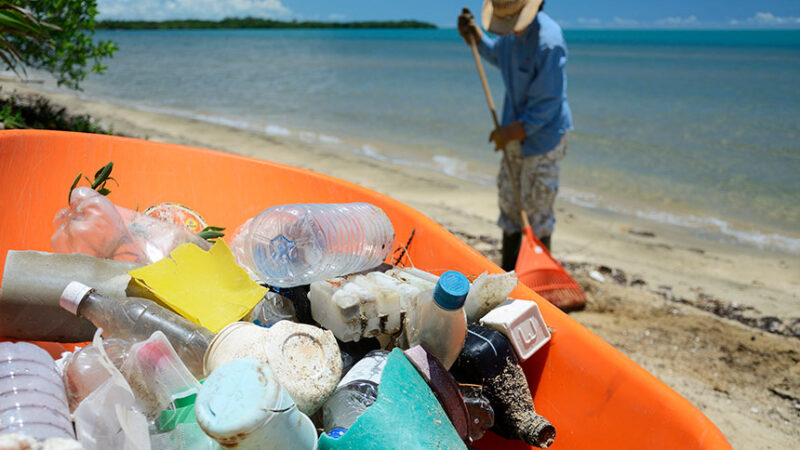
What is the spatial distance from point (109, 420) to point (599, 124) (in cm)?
1267

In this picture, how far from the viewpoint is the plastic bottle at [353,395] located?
4.70ft

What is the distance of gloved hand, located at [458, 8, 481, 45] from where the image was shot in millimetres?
4484

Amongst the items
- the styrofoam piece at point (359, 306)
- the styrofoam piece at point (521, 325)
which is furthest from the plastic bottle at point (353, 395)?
the styrofoam piece at point (521, 325)

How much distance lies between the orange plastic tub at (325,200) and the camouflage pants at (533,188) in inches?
76.7

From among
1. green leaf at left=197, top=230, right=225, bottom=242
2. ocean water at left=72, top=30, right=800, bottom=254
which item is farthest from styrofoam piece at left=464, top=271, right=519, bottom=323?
ocean water at left=72, top=30, right=800, bottom=254

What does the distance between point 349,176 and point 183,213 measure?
5.43m

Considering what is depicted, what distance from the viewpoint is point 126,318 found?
1.69m

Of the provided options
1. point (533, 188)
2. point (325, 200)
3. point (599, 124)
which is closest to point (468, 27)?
point (533, 188)

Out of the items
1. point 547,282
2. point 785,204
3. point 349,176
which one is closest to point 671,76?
point 785,204

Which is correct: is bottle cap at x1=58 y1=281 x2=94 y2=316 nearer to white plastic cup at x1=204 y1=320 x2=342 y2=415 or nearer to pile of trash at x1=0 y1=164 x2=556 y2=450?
pile of trash at x1=0 y1=164 x2=556 y2=450

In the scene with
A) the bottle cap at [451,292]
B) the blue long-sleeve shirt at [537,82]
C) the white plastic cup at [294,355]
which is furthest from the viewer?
the blue long-sleeve shirt at [537,82]

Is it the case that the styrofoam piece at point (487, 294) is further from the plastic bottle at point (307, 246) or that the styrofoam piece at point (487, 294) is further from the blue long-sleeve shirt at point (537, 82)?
the blue long-sleeve shirt at point (537, 82)

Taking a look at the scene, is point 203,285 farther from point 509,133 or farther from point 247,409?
point 509,133

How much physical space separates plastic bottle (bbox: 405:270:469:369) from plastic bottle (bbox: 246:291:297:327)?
456mm
